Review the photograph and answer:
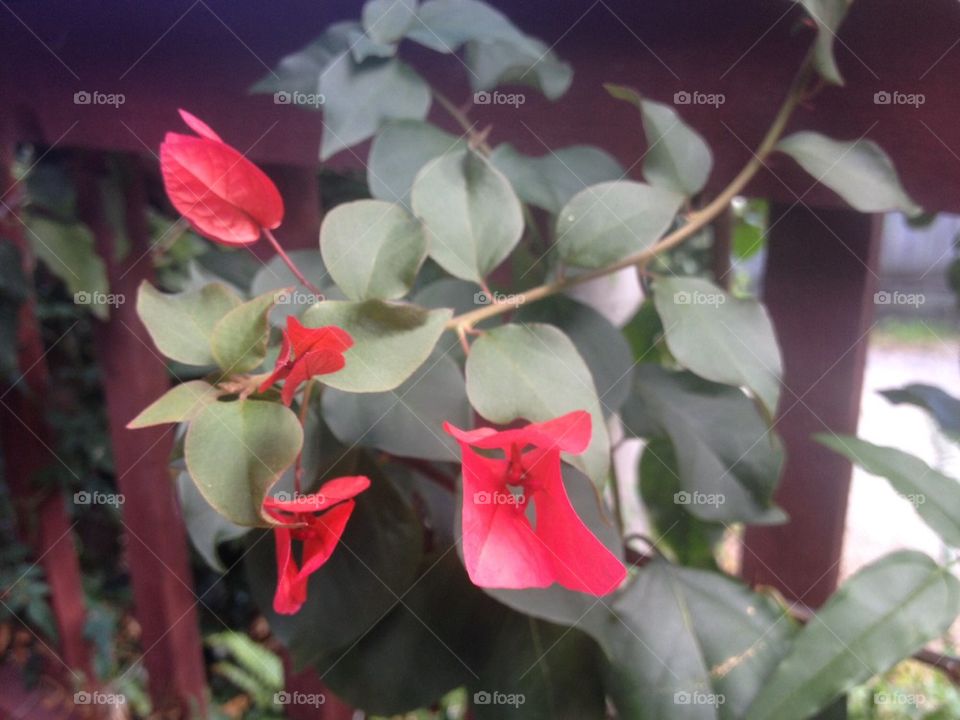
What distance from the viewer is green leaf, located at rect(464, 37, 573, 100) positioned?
430mm

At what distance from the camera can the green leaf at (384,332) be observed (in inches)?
10.5

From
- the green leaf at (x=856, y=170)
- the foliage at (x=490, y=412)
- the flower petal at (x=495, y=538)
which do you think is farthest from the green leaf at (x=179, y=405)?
the green leaf at (x=856, y=170)

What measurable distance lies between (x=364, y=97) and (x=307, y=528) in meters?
0.27

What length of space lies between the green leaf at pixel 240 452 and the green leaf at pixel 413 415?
82mm

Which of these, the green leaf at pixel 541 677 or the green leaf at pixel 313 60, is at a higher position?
the green leaf at pixel 313 60

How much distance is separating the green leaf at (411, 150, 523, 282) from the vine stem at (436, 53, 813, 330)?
0.03 metres

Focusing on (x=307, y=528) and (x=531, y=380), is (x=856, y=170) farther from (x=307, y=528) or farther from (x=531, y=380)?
(x=307, y=528)

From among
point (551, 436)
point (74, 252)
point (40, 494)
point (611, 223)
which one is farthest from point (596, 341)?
point (40, 494)

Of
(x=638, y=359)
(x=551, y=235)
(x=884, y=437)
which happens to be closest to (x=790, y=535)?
(x=884, y=437)

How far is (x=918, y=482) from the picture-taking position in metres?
0.36

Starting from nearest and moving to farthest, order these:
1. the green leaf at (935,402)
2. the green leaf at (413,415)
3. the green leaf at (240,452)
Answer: the green leaf at (240,452) < the green leaf at (413,415) < the green leaf at (935,402)

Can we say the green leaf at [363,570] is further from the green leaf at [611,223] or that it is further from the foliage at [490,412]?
the green leaf at [611,223]

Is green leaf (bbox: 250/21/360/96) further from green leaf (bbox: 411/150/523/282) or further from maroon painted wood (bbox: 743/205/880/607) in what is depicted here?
maroon painted wood (bbox: 743/205/880/607)

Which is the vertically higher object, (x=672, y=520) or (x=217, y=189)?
(x=217, y=189)
